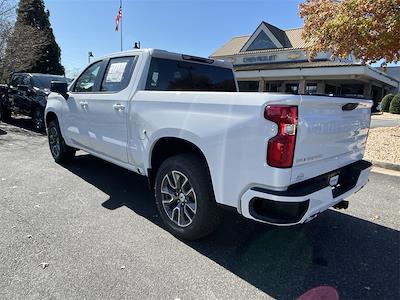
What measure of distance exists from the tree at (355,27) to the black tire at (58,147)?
6.83 m

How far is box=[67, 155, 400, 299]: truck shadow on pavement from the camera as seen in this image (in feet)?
9.64

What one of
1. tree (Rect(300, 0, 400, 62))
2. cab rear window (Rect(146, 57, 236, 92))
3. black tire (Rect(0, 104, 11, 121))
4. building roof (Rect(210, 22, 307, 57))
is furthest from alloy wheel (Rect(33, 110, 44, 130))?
building roof (Rect(210, 22, 307, 57))

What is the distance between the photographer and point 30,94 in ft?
34.0

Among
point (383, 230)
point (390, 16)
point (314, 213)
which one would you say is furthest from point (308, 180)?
point (390, 16)

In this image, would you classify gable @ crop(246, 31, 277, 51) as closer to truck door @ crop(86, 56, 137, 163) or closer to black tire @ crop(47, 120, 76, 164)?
black tire @ crop(47, 120, 76, 164)

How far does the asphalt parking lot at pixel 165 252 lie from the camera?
284 cm

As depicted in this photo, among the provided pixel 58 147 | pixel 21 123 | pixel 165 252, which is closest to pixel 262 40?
pixel 21 123

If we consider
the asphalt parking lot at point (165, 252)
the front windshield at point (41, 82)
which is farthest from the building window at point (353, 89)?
the asphalt parking lot at point (165, 252)

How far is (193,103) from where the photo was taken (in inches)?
129

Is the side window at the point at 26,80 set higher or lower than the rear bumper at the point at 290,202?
higher

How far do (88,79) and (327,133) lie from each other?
12.0 feet

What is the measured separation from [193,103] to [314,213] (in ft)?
4.76

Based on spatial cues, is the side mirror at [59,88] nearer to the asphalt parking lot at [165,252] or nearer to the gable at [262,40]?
the asphalt parking lot at [165,252]

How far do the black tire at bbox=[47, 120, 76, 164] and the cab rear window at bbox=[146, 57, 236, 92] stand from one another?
275 centimetres
